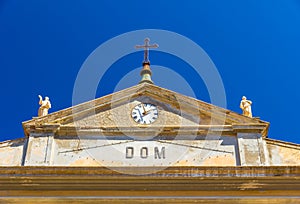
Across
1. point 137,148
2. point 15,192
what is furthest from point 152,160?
point 15,192

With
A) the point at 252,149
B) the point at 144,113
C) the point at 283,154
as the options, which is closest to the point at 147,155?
the point at 144,113

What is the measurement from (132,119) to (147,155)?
1.22m

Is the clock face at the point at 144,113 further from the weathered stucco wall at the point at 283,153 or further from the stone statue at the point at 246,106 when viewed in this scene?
the weathered stucco wall at the point at 283,153

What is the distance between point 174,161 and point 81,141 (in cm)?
236

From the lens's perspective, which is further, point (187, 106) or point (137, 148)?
point (187, 106)

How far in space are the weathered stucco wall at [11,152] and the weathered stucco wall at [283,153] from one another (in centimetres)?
609

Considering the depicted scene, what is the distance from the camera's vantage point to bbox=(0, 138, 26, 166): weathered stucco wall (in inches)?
520

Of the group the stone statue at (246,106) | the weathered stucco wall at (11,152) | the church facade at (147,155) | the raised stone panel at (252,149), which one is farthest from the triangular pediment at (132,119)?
the stone statue at (246,106)

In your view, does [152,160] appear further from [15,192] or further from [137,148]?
[15,192]

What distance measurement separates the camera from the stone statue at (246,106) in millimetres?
14281

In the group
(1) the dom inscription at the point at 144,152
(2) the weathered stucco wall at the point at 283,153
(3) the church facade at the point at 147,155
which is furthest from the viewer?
(1) the dom inscription at the point at 144,152

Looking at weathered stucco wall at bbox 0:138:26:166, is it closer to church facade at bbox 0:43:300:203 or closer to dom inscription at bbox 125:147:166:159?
church facade at bbox 0:43:300:203

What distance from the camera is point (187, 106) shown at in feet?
46.8

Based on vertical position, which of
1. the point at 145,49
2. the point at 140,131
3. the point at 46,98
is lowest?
the point at 140,131
